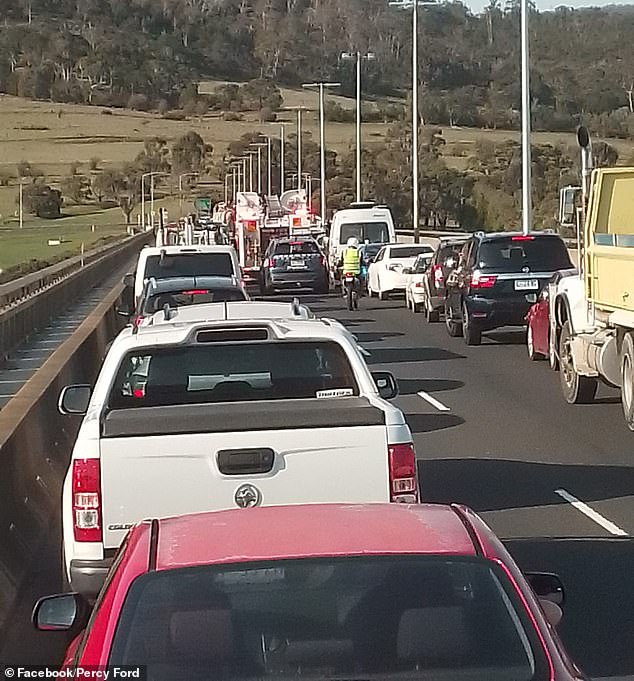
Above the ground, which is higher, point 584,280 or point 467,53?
point 467,53

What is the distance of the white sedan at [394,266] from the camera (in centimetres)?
3875

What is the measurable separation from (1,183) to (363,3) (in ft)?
187

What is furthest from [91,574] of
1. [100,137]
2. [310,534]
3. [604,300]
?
[100,137]

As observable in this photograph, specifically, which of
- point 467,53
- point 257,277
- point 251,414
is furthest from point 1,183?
point 251,414

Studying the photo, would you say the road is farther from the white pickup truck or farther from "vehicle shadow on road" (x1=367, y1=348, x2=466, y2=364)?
the white pickup truck

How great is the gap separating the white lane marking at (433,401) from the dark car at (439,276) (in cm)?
937

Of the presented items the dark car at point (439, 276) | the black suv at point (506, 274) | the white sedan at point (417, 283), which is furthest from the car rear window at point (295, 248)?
the black suv at point (506, 274)

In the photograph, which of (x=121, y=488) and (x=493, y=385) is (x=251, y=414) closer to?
(x=121, y=488)

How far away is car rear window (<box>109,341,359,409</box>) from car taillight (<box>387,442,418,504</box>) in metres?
1.58

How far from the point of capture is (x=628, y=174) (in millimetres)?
16016

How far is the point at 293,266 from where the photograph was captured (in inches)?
1651

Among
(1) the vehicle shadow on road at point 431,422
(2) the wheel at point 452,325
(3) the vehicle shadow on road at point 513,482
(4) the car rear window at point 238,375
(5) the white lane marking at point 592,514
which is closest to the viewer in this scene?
(4) the car rear window at point 238,375

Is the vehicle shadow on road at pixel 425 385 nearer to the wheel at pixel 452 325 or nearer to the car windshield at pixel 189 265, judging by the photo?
the car windshield at pixel 189 265

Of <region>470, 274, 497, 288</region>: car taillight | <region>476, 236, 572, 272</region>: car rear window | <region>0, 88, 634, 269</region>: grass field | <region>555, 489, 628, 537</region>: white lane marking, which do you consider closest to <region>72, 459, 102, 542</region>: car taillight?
<region>555, 489, 628, 537</region>: white lane marking
